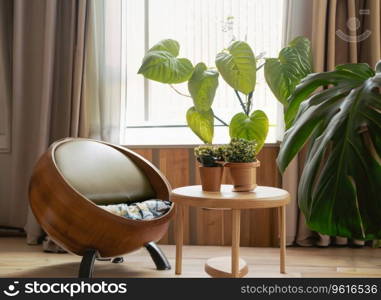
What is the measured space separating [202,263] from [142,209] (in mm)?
574

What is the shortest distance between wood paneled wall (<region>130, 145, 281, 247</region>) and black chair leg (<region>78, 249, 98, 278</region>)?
1.07m

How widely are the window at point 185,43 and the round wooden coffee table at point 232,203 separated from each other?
107 cm

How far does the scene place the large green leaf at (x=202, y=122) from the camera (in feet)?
10.2

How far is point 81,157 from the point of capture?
9.32 feet

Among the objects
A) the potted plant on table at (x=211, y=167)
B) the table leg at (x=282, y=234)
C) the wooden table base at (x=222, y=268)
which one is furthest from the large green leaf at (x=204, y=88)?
the wooden table base at (x=222, y=268)

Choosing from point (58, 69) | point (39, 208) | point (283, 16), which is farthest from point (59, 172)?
point (283, 16)

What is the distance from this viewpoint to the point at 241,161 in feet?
8.48

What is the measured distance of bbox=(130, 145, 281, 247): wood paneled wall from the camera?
11.3 feet

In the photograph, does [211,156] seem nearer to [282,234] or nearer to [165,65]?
[282,234]

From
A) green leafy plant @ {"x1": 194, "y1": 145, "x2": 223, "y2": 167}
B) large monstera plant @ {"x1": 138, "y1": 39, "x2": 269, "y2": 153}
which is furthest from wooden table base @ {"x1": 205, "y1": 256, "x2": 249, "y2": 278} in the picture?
large monstera plant @ {"x1": 138, "y1": 39, "x2": 269, "y2": 153}

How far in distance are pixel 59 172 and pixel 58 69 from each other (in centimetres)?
123

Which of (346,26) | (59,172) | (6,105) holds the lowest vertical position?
(59,172)

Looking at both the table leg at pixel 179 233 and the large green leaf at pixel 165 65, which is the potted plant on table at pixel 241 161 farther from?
the large green leaf at pixel 165 65

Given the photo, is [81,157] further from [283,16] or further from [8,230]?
[283,16]
